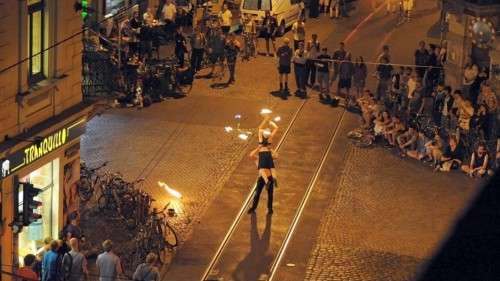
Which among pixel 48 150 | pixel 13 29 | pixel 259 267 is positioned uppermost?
pixel 13 29

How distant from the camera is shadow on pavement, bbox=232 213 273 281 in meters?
25.8

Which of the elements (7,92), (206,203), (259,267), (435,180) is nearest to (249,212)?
(206,203)

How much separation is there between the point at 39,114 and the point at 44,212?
2.09 meters

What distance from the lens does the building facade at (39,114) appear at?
23812mm

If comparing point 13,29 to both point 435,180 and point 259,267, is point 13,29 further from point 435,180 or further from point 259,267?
point 435,180

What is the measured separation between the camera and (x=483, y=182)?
104 feet

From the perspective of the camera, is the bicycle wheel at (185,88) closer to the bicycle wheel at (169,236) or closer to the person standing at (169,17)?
the person standing at (169,17)

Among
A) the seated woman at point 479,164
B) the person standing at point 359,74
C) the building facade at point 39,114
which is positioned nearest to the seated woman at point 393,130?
the seated woman at point 479,164

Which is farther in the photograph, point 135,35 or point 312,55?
point 312,55

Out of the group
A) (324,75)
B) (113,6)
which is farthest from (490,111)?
(113,6)

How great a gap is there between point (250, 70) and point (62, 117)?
53.5ft

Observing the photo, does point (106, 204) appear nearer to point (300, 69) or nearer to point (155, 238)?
point (155, 238)

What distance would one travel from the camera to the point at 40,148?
24578mm

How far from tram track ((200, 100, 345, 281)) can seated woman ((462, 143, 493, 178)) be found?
3.54 metres
